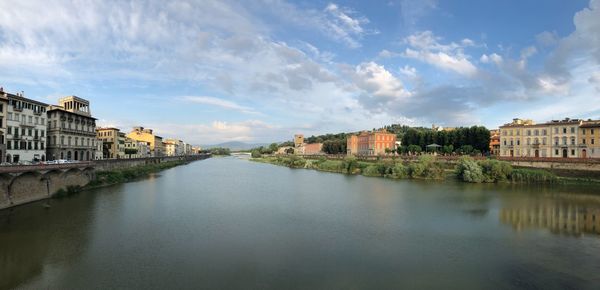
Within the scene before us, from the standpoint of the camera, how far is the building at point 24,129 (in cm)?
3450

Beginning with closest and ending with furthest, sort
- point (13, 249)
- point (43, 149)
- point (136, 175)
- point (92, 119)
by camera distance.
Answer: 1. point (13, 249)
2. point (43, 149)
3. point (92, 119)
4. point (136, 175)

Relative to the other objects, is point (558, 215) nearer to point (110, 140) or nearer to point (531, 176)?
point (531, 176)

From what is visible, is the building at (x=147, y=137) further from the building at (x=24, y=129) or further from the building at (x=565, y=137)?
the building at (x=565, y=137)

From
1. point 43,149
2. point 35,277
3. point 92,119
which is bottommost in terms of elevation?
point 35,277

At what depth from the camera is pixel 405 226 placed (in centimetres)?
2234

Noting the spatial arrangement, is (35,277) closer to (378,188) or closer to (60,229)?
(60,229)

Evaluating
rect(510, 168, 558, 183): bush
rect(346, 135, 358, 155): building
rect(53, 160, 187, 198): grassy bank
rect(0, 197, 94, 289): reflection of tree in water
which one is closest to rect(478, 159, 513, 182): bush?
rect(510, 168, 558, 183): bush

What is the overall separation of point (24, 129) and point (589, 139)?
76533 millimetres

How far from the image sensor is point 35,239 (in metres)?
18.2

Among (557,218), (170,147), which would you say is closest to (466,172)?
(557,218)

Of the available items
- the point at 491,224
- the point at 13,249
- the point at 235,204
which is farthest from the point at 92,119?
the point at 491,224

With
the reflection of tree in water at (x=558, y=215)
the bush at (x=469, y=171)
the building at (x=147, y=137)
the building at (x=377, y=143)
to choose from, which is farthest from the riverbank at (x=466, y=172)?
the building at (x=147, y=137)

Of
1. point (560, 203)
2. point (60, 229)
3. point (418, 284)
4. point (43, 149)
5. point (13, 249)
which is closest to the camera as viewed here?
point (418, 284)

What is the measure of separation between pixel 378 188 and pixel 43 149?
4013 cm
